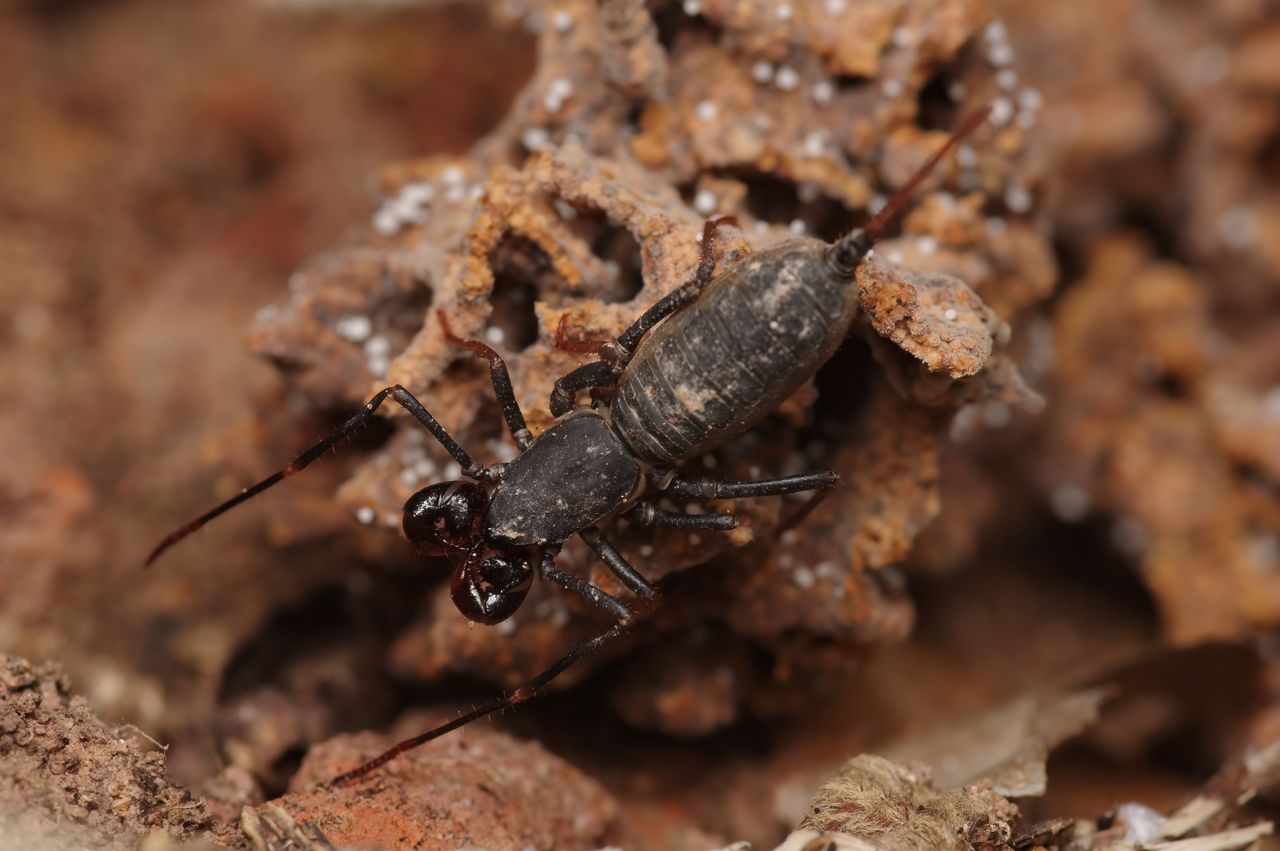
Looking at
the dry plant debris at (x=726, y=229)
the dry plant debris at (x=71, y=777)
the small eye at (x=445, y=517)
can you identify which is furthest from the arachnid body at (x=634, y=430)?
the dry plant debris at (x=71, y=777)

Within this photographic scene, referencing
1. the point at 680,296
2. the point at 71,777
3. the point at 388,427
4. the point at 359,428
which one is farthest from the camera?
the point at 388,427

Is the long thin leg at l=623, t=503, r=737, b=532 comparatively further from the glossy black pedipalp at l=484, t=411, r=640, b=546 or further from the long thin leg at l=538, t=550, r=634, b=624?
the long thin leg at l=538, t=550, r=634, b=624

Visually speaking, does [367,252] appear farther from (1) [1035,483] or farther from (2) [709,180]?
(1) [1035,483]

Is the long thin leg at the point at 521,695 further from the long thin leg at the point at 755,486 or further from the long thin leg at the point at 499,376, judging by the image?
the long thin leg at the point at 499,376

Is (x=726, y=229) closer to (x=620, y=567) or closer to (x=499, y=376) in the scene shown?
(x=499, y=376)

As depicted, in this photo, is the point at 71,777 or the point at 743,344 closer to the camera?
the point at 71,777

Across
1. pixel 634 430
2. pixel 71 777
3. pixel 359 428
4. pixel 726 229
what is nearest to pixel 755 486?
pixel 634 430

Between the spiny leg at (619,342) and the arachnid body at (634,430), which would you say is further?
the spiny leg at (619,342)
